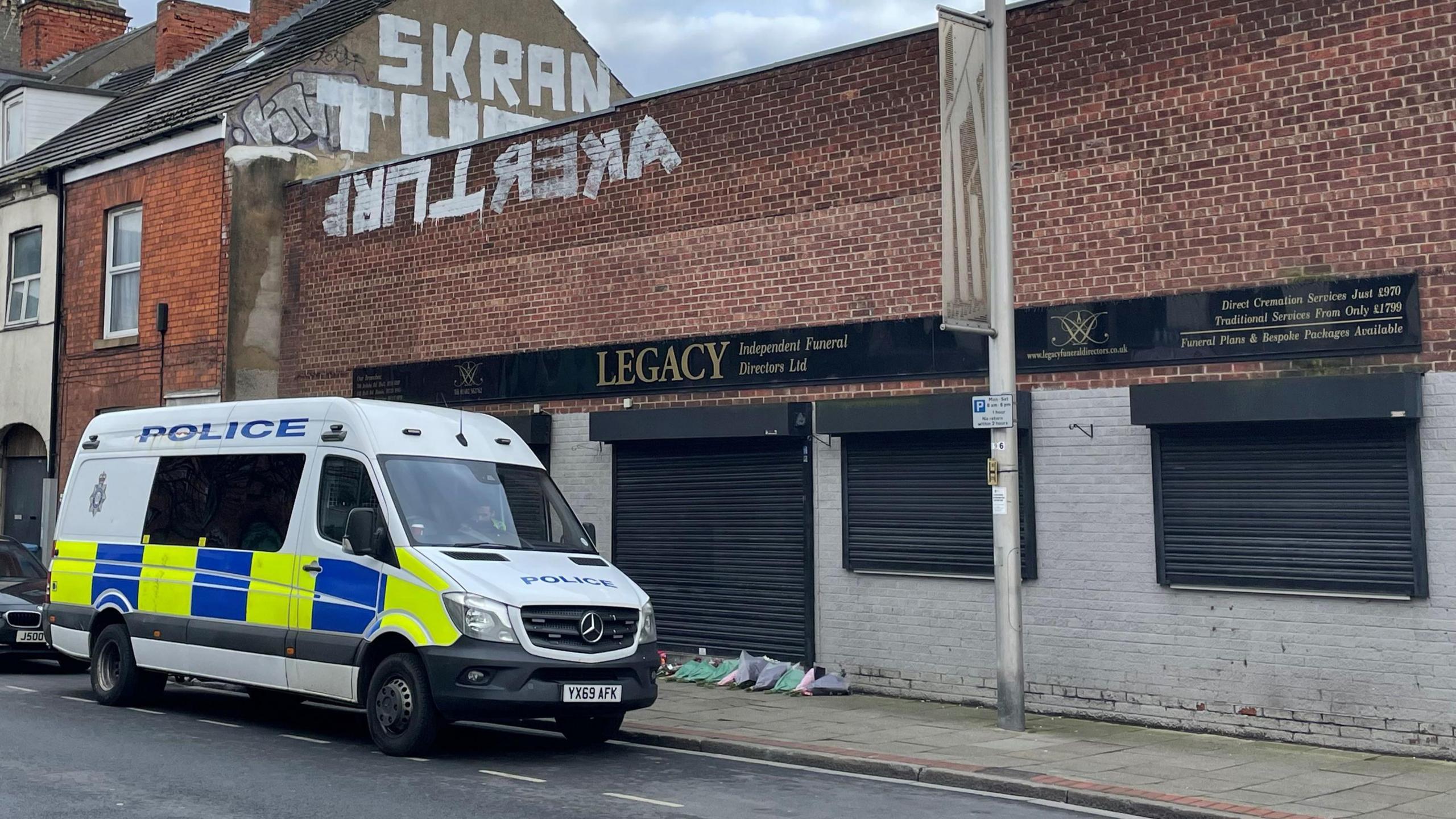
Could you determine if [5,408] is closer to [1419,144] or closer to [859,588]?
[859,588]

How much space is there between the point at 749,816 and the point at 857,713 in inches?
168

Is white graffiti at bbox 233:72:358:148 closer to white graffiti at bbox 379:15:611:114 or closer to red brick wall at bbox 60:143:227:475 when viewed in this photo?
red brick wall at bbox 60:143:227:475

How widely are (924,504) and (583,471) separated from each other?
4.40 metres

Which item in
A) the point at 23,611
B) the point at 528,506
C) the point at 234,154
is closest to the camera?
the point at 528,506

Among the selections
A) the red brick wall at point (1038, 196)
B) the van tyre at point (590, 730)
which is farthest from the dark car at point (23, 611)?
the van tyre at point (590, 730)

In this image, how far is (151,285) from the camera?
70.7 feet

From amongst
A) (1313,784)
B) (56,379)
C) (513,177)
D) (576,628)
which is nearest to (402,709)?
(576,628)

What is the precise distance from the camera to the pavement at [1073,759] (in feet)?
28.5

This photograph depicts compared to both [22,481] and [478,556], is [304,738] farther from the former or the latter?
[22,481]

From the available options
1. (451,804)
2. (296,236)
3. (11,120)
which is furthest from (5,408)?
(451,804)

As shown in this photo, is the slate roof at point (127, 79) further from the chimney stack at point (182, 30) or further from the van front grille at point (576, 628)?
the van front grille at point (576, 628)

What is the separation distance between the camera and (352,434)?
36.0 feet

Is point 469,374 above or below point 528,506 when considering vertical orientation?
above

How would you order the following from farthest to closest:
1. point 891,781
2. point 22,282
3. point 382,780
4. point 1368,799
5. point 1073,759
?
point 22,282 < point 1073,759 < point 891,781 < point 382,780 < point 1368,799
